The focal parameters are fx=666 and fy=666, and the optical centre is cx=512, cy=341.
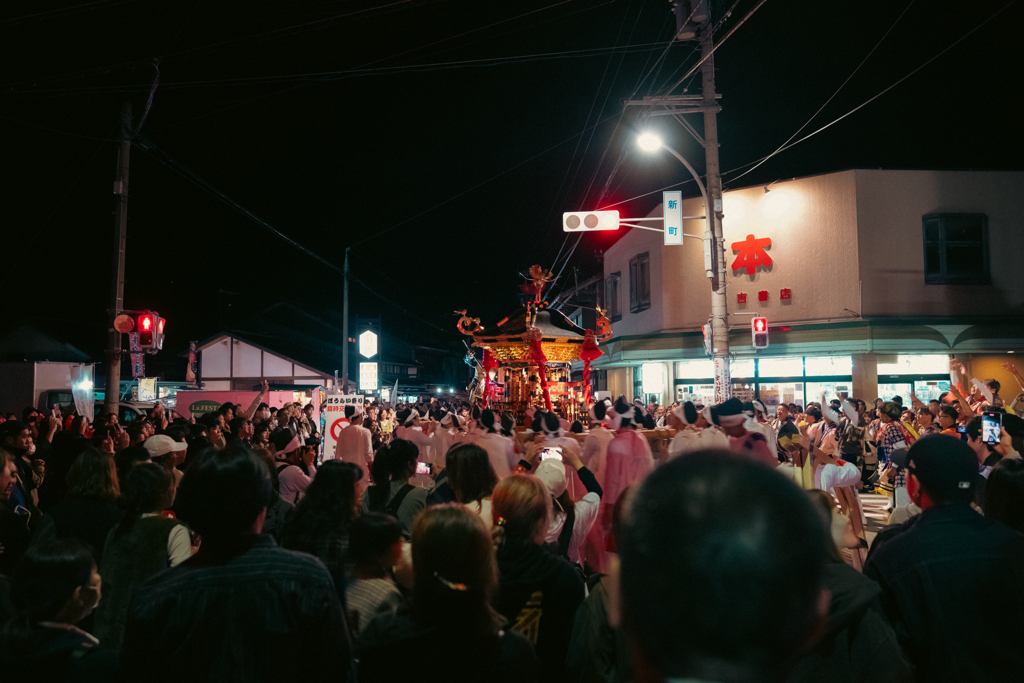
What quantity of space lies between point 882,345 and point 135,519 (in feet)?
69.7

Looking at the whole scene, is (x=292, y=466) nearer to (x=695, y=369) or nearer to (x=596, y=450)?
(x=596, y=450)

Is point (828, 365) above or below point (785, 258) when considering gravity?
below

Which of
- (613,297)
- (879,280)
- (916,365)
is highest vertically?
(613,297)

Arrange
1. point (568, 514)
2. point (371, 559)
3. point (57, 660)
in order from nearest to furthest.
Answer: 1. point (57, 660)
2. point (371, 559)
3. point (568, 514)

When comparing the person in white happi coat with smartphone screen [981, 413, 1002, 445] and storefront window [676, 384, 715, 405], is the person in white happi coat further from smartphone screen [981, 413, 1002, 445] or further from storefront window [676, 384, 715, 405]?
storefront window [676, 384, 715, 405]

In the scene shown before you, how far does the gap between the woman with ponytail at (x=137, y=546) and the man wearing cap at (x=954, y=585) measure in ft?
11.0

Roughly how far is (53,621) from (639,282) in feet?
85.4

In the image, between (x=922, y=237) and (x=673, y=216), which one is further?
(x=922, y=237)

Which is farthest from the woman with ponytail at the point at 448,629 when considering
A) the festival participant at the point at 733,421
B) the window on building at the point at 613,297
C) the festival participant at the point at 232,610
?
the window on building at the point at 613,297

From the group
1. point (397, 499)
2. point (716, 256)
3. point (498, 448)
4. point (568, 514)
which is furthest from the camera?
point (716, 256)

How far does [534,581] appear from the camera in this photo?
10.3 ft

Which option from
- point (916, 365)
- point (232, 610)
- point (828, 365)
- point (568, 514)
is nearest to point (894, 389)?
point (916, 365)

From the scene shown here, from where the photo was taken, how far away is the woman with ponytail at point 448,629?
2254mm

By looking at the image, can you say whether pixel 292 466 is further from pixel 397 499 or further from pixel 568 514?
pixel 568 514
